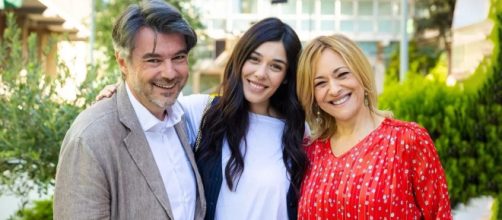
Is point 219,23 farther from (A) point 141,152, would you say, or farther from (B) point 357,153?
(A) point 141,152

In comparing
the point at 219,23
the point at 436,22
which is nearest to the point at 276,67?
the point at 219,23

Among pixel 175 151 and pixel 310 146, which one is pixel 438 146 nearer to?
pixel 310 146

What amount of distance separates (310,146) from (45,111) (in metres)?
2.36

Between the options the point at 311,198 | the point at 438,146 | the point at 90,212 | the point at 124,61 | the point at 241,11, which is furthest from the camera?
the point at 241,11

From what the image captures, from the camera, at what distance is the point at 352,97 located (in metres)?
3.41

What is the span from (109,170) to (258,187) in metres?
1.07

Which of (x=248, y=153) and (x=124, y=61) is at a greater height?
(x=124, y=61)

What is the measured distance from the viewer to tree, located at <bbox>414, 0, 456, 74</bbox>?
26781 millimetres

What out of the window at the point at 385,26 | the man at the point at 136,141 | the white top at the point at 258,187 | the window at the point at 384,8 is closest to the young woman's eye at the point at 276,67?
the white top at the point at 258,187

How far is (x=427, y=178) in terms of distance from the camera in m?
3.21

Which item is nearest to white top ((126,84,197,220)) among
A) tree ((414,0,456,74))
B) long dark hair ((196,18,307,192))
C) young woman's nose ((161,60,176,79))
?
young woman's nose ((161,60,176,79))

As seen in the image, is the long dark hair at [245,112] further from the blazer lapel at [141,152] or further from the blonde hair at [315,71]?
the blazer lapel at [141,152]

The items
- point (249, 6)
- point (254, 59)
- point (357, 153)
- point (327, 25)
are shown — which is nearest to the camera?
point (357, 153)

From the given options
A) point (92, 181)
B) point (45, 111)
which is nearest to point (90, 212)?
point (92, 181)
